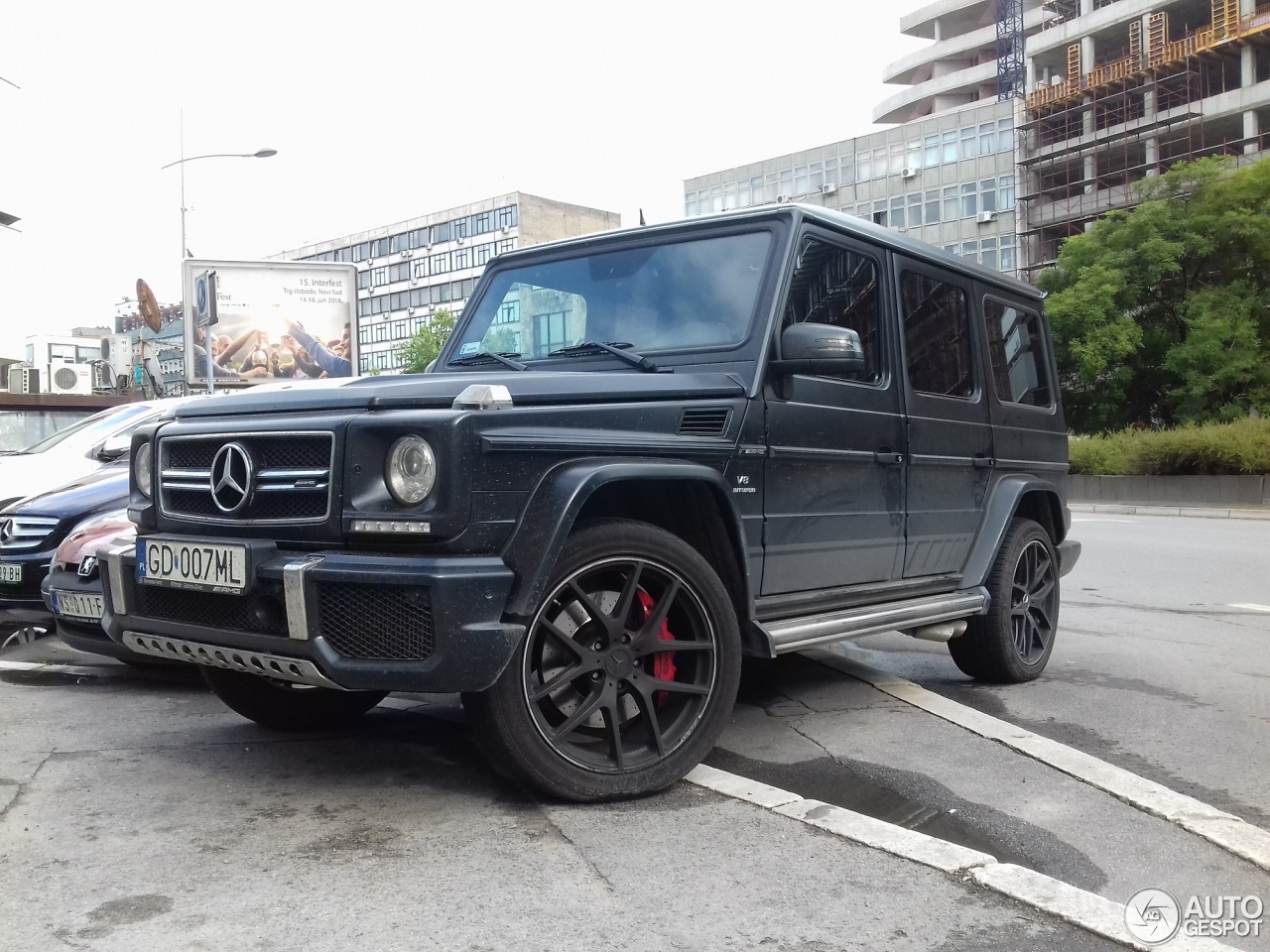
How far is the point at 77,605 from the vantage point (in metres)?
5.70

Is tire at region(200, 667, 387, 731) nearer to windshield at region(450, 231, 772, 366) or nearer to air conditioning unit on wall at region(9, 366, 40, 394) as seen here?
windshield at region(450, 231, 772, 366)

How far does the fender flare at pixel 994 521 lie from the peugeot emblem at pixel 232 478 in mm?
3378

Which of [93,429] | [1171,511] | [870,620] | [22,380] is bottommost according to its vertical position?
[1171,511]

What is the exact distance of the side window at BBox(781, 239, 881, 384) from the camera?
4645 mm

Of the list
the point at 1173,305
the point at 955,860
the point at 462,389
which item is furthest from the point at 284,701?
the point at 1173,305

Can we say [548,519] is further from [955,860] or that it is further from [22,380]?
[22,380]

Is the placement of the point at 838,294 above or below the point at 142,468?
above

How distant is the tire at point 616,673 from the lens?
3.56 meters

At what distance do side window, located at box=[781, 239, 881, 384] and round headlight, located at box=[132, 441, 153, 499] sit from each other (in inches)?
92.0

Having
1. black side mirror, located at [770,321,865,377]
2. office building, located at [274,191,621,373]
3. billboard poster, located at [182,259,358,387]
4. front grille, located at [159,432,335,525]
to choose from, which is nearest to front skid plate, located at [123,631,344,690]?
front grille, located at [159,432,335,525]

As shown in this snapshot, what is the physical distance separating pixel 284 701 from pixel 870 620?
7.61 feet

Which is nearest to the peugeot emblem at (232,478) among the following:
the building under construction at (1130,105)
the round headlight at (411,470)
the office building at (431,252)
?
the round headlight at (411,470)

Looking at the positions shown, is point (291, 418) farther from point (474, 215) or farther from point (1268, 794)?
point (474, 215)

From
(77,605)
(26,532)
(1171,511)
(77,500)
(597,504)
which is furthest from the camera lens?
(1171,511)
